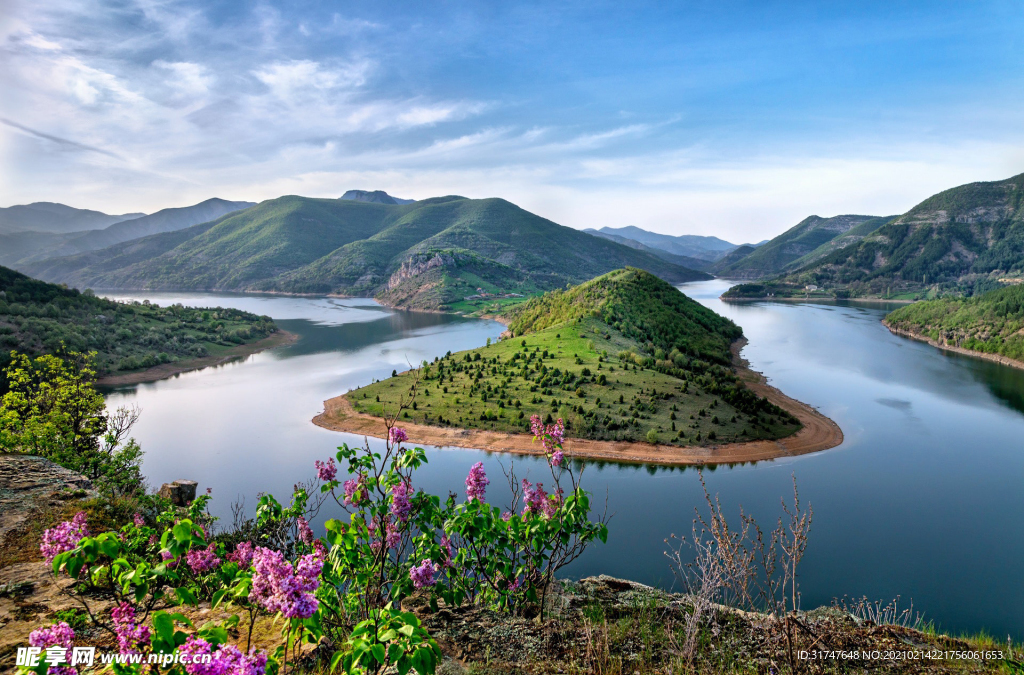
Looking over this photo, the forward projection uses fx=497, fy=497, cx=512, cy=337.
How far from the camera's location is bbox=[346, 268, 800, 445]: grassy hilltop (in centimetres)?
3148

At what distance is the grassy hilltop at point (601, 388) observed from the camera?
31484mm

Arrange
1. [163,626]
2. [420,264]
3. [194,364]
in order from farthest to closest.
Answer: [420,264] → [194,364] → [163,626]

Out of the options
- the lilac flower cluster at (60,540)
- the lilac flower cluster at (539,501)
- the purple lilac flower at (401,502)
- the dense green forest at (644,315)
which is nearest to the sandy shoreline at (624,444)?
the dense green forest at (644,315)

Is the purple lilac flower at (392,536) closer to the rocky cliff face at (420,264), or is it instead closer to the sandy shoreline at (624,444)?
the sandy shoreline at (624,444)

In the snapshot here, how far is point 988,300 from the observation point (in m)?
73.9

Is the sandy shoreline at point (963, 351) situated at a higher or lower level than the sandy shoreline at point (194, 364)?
lower

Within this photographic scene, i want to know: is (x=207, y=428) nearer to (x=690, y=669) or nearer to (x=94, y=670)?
(x=94, y=670)

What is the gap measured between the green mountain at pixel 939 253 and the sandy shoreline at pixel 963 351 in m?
64.7

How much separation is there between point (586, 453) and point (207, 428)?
25236mm

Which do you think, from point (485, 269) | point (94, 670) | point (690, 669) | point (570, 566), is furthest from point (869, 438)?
point (485, 269)

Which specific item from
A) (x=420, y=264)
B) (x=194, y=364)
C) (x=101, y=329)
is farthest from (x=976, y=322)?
(x=420, y=264)

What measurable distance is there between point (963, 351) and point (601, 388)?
195 ft

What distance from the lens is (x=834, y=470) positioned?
26891 millimetres

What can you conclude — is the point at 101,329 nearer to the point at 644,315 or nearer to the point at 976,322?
the point at 644,315
